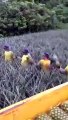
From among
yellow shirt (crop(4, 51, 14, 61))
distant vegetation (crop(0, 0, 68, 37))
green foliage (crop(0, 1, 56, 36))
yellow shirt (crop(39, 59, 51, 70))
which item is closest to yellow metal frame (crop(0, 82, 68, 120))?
yellow shirt (crop(39, 59, 51, 70))

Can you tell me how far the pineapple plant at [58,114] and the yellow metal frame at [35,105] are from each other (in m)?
0.10

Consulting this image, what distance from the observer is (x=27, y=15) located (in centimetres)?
938

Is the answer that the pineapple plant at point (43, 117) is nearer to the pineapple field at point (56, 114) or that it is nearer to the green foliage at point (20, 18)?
the pineapple field at point (56, 114)

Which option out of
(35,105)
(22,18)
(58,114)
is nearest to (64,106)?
(58,114)

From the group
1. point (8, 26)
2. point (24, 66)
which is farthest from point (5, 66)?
point (8, 26)

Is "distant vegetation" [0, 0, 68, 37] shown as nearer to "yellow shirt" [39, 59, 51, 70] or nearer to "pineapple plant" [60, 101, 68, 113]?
"yellow shirt" [39, 59, 51, 70]

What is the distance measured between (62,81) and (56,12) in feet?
26.4

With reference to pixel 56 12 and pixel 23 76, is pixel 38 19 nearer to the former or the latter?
pixel 56 12

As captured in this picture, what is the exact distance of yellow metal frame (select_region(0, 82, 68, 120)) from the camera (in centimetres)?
274

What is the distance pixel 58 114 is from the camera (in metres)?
2.97

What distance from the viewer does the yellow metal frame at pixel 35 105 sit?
8.99 feet

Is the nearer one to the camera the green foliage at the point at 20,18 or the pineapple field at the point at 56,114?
the pineapple field at the point at 56,114

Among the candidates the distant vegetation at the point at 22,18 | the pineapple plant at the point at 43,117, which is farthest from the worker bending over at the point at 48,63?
the distant vegetation at the point at 22,18

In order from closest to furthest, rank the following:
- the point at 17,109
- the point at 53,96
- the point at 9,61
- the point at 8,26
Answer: the point at 17,109, the point at 53,96, the point at 9,61, the point at 8,26
